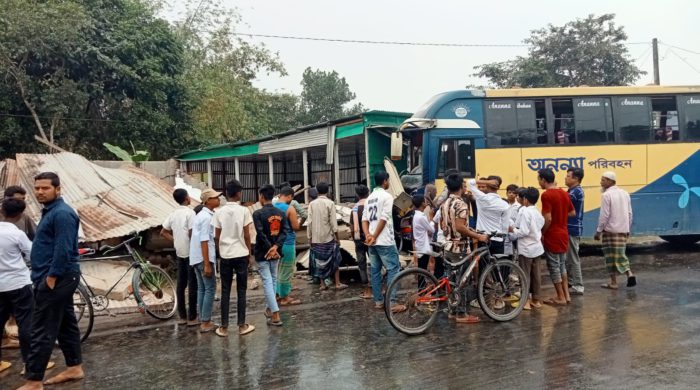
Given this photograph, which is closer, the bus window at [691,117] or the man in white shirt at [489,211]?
the man in white shirt at [489,211]

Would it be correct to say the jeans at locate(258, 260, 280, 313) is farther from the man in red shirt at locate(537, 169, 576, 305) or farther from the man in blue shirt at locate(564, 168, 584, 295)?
the man in blue shirt at locate(564, 168, 584, 295)

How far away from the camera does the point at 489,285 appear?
6441 mm

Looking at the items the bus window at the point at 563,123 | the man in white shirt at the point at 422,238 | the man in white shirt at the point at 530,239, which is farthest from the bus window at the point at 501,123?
the man in white shirt at the point at 422,238

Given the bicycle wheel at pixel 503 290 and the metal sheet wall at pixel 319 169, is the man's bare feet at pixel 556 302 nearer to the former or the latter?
the bicycle wheel at pixel 503 290

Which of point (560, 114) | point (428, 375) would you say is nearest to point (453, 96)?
point (560, 114)

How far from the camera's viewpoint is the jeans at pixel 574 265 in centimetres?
765

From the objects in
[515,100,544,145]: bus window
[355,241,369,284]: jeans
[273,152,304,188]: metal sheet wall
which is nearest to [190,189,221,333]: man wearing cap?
[355,241,369,284]: jeans

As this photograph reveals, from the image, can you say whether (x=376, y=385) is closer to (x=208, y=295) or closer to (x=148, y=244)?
(x=208, y=295)

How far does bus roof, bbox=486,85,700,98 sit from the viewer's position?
36.7 feet

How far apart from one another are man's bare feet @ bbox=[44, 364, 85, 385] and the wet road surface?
8 centimetres

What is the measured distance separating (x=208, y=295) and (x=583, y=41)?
1175 inches

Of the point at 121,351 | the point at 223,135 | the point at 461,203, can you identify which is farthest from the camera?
the point at 223,135

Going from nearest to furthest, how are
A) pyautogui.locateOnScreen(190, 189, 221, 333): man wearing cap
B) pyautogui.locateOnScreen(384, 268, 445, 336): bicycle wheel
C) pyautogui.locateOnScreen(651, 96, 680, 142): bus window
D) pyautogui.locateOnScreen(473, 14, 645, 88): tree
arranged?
pyautogui.locateOnScreen(384, 268, 445, 336): bicycle wheel
pyautogui.locateOnScreen(190, 189, 221, 333): man wearing cap
pyautogui.locateOnScreen(651, 96, 680, 142): bus window
pyautogui.locateOnScreen(473, 14, 645, 88): tree

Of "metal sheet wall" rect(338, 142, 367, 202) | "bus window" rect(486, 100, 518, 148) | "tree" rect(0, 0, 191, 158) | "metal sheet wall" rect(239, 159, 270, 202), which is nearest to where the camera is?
"bus window" rect(486, 100, 518, 148)
